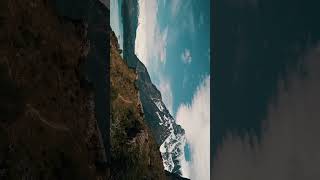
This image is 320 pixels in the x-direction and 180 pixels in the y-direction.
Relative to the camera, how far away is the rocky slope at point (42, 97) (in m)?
4.52

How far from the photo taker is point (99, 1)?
24.7 ft

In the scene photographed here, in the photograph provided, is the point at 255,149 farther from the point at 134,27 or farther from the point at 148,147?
the point at 134,27

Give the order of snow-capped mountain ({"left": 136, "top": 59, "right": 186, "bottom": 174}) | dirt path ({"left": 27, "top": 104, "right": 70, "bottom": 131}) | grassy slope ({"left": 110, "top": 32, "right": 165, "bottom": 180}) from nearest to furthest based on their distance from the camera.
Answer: dirt path ({"left": 27, "top": 104, "right": 70, "bottom": 131})
grassy slope ({"left": 110, "top": 32, "right": 165, "bottom": 180})
snow-capped mountain ({"left": 136, "top": 59, "right": 186, "bottom": 174})

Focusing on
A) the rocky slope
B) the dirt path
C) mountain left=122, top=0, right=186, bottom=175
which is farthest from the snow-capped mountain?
the dirt path

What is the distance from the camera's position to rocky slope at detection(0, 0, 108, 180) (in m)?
4.52

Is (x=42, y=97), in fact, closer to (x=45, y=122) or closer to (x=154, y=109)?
(x=45, y=122)

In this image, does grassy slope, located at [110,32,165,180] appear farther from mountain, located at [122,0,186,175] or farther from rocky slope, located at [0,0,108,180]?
rocky slope, located at [0,0,108,180]

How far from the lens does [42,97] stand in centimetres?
493

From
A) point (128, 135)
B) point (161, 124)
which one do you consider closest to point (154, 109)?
point (161, 124)

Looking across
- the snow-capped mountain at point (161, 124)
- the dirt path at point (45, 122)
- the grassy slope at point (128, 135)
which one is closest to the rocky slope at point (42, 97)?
the dirt path at point (45, 122)

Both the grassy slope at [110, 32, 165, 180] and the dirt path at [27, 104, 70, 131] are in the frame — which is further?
the grassy slope at [110, 32, 165, 180]

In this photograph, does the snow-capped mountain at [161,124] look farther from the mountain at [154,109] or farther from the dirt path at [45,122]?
the dirt path at [45,122]

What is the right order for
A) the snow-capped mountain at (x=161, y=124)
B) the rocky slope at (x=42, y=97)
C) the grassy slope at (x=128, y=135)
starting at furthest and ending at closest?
1. the snow-capped mountain at (x=161, y=124)
2. the grassy slope at (x=128, y=135)
3. the rocky slope at (x=42, y=97)

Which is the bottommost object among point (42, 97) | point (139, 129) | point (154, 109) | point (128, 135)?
point (42, 97)
